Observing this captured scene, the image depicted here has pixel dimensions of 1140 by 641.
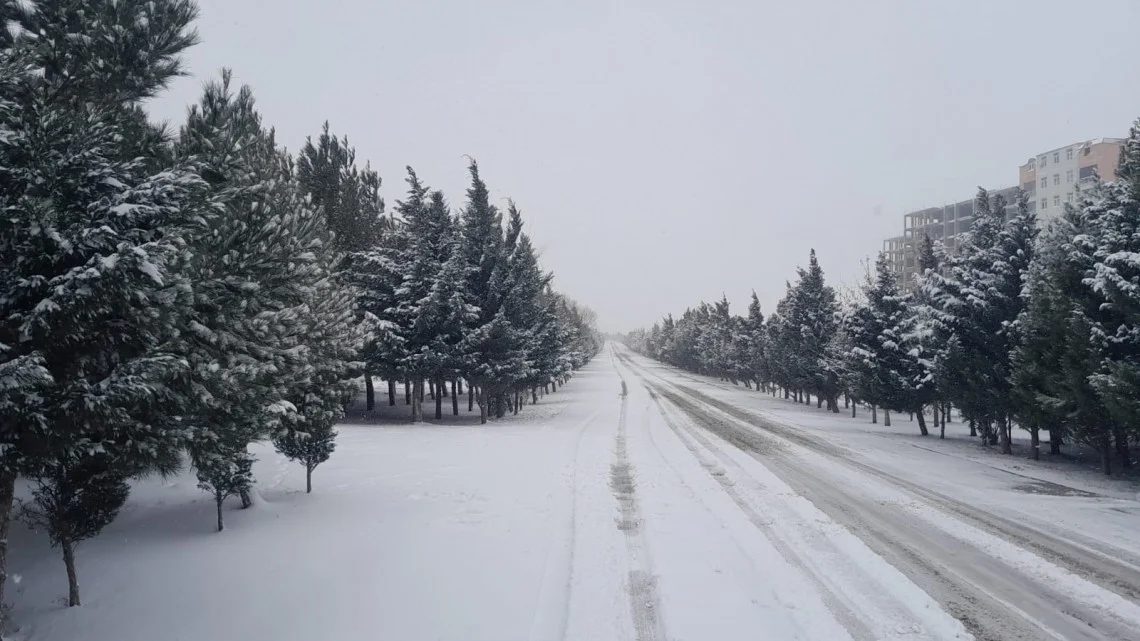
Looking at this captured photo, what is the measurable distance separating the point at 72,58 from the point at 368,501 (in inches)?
366

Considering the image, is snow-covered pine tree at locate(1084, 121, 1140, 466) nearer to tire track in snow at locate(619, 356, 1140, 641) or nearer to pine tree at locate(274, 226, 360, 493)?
tire track in snow at locate(619, 356, 1140, 641)

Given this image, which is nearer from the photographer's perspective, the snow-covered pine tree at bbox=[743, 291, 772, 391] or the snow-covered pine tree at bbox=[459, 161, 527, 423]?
the snow-covered pine tree at bbox=[459, 161, 527, 423]

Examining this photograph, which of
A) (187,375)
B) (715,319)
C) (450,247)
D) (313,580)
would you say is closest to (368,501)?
(313,580)

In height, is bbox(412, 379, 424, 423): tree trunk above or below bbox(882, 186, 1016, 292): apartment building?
Result: below

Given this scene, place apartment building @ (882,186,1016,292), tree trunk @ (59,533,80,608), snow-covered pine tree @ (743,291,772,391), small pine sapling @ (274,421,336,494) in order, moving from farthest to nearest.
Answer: apartment building @ (882,186,1016,292), snow-covered pine tree @ (743,291,772,391), small pine sapling @ (274,421,336,494), tree trunk @ (59,533,80,608)

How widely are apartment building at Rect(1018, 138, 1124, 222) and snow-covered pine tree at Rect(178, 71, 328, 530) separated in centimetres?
8249

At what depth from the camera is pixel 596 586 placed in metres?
8.20

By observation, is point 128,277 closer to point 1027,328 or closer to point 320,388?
point 320,388

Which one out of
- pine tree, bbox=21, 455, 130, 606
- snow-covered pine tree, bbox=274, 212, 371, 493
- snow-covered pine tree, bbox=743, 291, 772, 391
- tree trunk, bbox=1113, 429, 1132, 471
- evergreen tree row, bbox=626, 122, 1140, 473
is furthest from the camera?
snow-covered pine tree, bbox=743, 291, 772, 391

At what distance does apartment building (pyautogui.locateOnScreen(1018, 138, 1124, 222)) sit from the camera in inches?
2616

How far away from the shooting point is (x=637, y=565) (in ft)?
29.5

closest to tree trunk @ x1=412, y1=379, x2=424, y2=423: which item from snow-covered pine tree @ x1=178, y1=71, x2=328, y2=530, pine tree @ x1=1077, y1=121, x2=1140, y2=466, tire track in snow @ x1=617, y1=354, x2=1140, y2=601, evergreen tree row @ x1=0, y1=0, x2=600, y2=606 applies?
evergreen tree row @ x1=0, y1=0, x2=600, y2=606

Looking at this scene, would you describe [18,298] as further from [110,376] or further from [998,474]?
[998,474]

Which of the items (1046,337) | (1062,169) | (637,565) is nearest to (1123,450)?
(1046,337)
